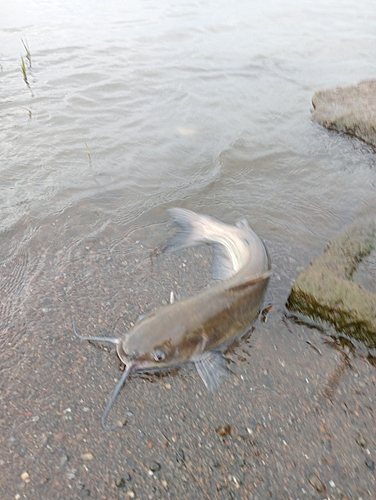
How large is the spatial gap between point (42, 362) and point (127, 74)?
722cm

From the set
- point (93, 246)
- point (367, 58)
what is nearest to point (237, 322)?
point (93, 246)

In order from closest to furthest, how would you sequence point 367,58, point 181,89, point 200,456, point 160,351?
point 200,456, point 160,351, point 181,89, point 367,58

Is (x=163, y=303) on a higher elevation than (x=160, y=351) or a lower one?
lower

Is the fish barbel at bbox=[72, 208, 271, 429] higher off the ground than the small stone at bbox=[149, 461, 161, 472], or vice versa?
the fish barbel at bbox=[72, 208, 271, 429]

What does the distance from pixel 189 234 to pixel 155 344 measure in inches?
64.0

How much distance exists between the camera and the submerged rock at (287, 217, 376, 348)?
123 inches

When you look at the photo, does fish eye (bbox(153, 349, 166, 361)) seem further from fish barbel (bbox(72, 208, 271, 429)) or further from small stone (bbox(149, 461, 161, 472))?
small stone (bbox(149, 461, 161, 472))

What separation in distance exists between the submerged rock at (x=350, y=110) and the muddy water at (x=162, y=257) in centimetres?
23

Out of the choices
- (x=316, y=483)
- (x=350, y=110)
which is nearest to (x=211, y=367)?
(x=316, y=483)

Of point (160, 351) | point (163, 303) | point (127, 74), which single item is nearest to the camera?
point (160, 351)

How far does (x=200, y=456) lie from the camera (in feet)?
8.40

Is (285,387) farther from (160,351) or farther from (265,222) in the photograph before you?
(265,222)

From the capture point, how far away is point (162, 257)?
4.05 m

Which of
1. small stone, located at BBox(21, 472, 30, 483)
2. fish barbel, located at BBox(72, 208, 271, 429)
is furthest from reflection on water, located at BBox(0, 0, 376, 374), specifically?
small stone, located at BBox(21, 472, 30, 483)
